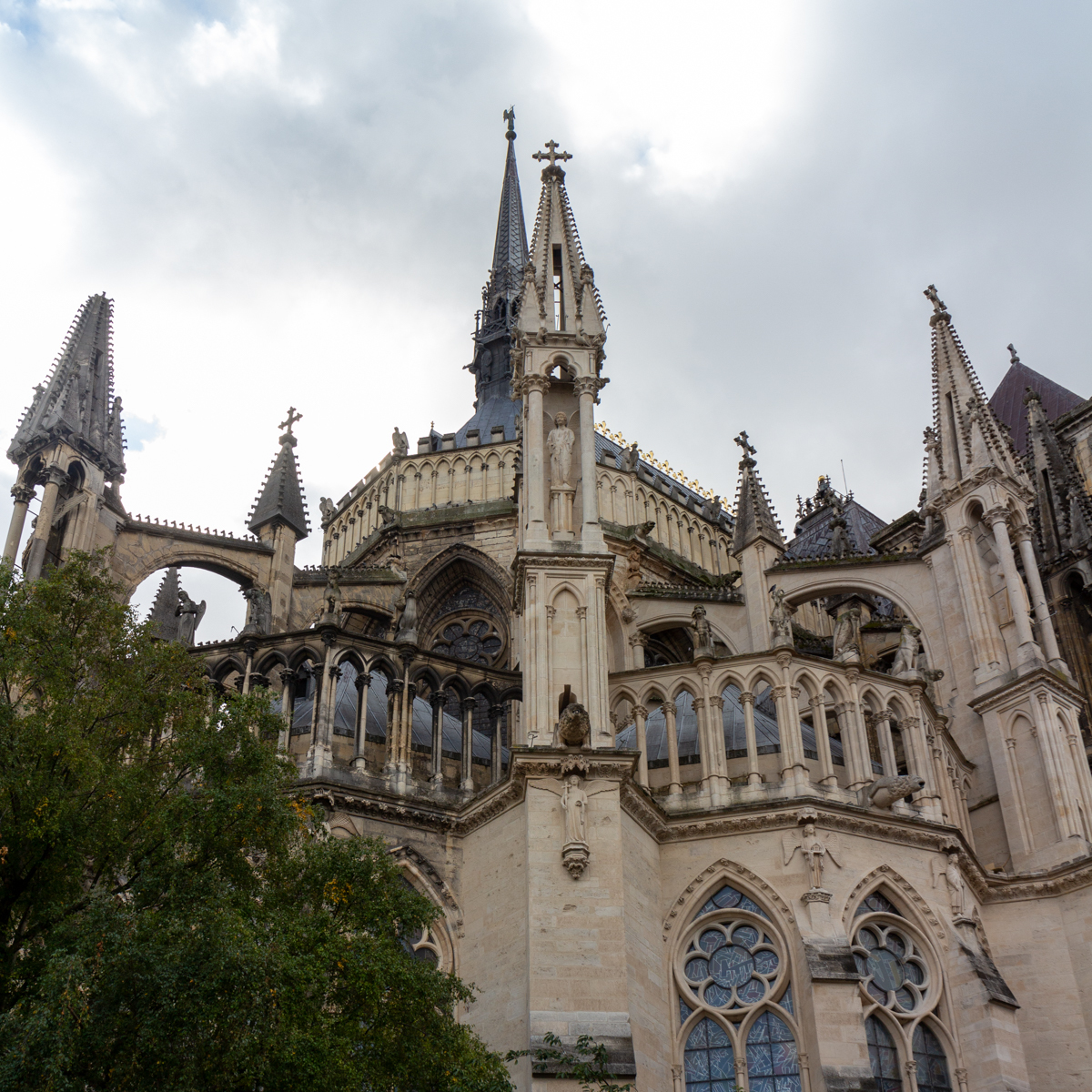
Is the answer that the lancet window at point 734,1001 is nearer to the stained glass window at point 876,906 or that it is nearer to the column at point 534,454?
the stained glass window at point 876,906

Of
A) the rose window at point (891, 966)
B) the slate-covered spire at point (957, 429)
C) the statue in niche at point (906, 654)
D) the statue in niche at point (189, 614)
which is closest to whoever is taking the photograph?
the rose window at point (891, 966)

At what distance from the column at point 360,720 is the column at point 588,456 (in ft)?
14.7

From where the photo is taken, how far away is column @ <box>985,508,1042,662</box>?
2545 cm

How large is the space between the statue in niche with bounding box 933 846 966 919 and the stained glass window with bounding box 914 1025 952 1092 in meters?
1.98

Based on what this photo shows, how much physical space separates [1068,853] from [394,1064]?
14.1m

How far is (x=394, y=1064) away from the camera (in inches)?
535

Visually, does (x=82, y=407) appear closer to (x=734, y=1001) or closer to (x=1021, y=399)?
(x=734, y=1001)

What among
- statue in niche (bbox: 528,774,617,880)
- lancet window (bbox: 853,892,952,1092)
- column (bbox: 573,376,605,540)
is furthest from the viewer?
column (bbox: 573,376,605,540)

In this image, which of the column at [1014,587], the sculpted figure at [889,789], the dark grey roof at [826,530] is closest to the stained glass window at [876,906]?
the sculpted figure at [889,789]

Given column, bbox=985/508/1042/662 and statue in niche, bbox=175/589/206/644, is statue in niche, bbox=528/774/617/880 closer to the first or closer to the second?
column, bbox=985/508/1042/662

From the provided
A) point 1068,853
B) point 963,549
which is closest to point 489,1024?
point 1068,853

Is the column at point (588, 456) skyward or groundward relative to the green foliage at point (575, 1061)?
skyward

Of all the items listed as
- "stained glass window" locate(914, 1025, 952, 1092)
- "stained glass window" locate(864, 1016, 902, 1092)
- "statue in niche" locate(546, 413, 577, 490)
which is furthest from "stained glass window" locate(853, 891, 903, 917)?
"statue in niche" locate(546, 413, 577, 490)

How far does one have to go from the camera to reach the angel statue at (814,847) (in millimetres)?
20406
